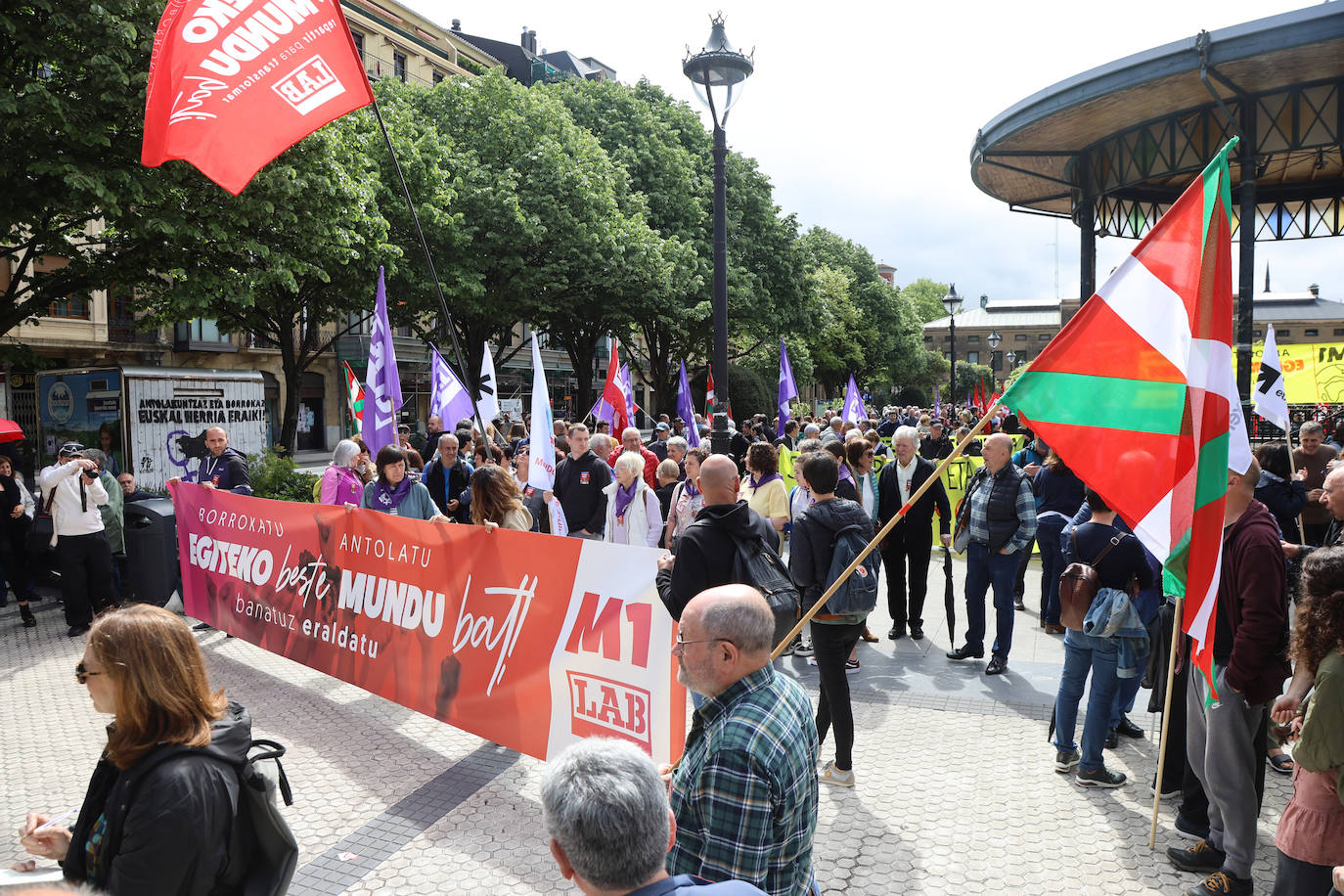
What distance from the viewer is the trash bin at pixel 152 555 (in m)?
8.95

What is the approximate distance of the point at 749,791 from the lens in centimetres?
214

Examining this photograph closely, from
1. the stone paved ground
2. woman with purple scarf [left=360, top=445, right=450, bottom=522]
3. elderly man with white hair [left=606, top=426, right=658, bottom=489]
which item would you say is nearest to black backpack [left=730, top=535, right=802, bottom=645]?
the stone paved ground

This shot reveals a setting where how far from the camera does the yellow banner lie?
578 inches

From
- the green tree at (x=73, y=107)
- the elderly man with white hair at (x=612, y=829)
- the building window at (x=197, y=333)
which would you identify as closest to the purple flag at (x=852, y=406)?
the green tree at (x=73, y=107)

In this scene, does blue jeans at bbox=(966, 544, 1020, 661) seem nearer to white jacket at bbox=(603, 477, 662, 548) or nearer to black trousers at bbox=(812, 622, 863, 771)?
black trousers at bbox=(812, 622, 863, 771)

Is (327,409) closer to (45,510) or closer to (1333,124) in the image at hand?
(45,510)

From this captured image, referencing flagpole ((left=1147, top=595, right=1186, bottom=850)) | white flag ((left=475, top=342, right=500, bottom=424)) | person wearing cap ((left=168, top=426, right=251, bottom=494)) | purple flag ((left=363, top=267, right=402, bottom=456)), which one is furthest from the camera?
white flag ((left=475, top=342, right=500, bottom=424))

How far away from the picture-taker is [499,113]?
26.4m

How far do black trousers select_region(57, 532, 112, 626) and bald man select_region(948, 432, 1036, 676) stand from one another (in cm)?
802

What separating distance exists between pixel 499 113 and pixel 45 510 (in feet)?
67.8

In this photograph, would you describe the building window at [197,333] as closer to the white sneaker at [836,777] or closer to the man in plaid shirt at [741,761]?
the white sneaker at [836,777]

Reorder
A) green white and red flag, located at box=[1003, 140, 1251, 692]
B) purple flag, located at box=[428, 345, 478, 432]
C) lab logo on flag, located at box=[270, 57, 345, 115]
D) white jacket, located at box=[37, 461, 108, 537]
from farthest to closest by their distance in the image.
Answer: purple flag, located at box=[428, 345, 478, 432], white jacket, located at box=[37, 461, 108, 537], lab logo on flag, located at box=[270, 57, 345, 115], green white and red flag, located at box=[1003, 140, 1251, 692]

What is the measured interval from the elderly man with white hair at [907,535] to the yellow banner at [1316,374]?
31.0 feet

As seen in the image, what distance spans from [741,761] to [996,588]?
17.2 ft
